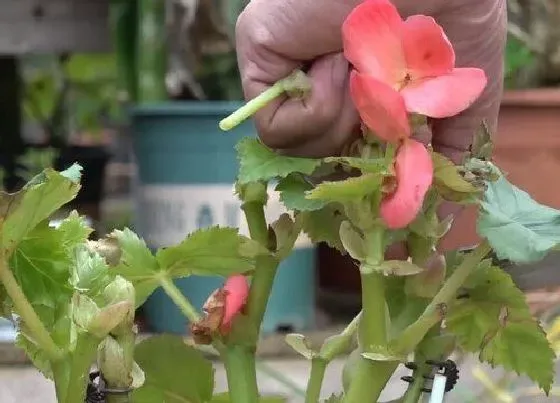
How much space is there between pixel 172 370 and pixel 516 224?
0.45 ft

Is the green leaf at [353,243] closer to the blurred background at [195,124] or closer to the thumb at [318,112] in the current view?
the thumb at [318,112]

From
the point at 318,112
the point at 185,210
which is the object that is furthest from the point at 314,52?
the point at 185,210

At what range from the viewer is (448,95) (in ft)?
0.78

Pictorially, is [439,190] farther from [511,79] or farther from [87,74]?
[87,74]

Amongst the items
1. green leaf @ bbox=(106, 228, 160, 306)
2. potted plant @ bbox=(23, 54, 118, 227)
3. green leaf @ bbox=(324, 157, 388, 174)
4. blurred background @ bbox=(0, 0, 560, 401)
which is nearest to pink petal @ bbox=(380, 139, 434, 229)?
green leaf @ bbox=(324, 157, 388, 174)

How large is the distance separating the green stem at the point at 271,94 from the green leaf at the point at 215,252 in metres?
0.04

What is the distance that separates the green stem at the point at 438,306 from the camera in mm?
269

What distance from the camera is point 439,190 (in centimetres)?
26

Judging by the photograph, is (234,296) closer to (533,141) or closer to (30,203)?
(30,203)

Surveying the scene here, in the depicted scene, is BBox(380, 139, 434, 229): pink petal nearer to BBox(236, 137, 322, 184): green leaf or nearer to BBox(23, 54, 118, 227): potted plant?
BBox(236, 137, 322, 184): green leaf

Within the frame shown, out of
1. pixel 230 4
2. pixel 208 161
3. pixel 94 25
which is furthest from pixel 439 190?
pixel 94 25

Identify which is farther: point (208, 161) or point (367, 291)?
point (208, 161)

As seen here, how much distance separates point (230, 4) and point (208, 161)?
0.29 meters

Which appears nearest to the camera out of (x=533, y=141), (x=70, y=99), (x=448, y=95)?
(x=448, y=95)
